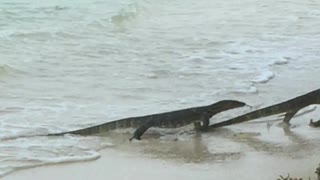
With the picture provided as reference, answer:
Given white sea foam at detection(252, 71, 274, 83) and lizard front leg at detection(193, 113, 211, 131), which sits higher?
white sea foam at detection(252, 71, 274, 83)

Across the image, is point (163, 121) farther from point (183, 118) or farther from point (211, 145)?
point (211, 145)

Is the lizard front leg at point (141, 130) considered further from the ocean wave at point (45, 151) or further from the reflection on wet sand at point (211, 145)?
the ocean wave at point (45, 151)

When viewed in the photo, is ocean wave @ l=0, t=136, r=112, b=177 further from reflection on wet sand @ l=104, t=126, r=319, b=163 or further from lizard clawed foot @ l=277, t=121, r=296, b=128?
lizard clawed foot @ l=277, t=121, r=296, b=128

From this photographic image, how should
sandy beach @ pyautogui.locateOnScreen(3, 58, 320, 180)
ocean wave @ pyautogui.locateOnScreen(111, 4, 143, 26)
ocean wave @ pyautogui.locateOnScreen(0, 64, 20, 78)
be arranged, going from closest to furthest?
sandy beach @ pyautogui.locateOnScreen(3, 58, 320, 180) < ocean wave @ pyautogui.locateOnScreen(0, 64, 20, 78) < ocean wave @ pyautogui.locateOnScreen(111, 4, 143, 26)

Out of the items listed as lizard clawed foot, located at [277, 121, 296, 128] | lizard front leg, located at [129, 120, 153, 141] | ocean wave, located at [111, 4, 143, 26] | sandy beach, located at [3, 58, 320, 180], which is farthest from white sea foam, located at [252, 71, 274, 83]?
ocean wave, located at [111, 4, 143, 26]

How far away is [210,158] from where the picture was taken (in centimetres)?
550

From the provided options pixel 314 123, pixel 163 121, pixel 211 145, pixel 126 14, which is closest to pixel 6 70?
pixel 163 121

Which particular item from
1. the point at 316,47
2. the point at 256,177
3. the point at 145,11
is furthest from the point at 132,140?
the point at 145,11

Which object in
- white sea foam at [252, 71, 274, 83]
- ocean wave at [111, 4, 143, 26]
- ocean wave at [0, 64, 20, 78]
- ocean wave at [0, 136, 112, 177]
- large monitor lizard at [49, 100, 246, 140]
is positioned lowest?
ocean wave at [0, 136, 112, 177]

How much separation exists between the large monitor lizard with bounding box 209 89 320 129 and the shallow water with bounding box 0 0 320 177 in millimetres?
328

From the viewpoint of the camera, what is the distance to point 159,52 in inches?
411

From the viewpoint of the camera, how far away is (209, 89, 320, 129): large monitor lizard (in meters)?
6.16

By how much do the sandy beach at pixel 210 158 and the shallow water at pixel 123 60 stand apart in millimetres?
119

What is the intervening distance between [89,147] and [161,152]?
53 cm
